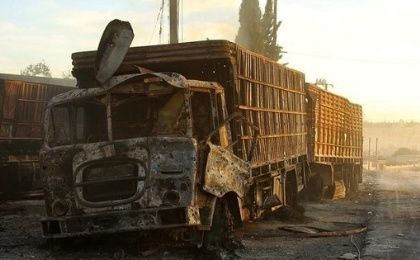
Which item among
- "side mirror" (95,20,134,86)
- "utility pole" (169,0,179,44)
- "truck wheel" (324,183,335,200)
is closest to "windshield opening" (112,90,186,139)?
"side mirror" (95,20,134,86)

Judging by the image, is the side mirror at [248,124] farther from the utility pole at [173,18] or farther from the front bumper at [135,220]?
the utility pole at [173,18]

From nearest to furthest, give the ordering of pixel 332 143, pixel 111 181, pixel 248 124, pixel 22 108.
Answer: pixel 111 181
pixel 248 124
pixel 22 108
pixel 332 143

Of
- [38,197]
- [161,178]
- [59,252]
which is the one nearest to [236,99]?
[161,178]

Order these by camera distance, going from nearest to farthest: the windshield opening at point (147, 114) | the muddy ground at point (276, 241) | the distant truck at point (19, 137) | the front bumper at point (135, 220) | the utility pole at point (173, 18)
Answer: the front bumper at point (135, 220) < the windshield opening at point (147, 114) < the muddy ground at point (276, 241) < the distant truck at point (19, 137) < the utility pole at point (173, 18)

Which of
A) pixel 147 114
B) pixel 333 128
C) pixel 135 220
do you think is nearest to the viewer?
pixel 135 220

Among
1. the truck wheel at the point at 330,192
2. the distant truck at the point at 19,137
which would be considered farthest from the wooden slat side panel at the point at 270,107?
the distant truck at the point at 19,137

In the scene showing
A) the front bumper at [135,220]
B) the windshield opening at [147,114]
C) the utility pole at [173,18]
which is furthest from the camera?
the utility pole at [173,18]

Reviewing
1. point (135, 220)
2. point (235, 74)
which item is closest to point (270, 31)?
point (235, 74)

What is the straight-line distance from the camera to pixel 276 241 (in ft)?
28.6

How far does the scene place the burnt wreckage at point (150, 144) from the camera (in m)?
6.48

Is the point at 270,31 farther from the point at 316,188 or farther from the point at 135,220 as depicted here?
the point at 135,220

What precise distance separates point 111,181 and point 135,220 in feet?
1.86

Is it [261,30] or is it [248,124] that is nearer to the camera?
[248,124]

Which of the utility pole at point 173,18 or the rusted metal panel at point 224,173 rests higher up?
the utility pole at point 173,18
